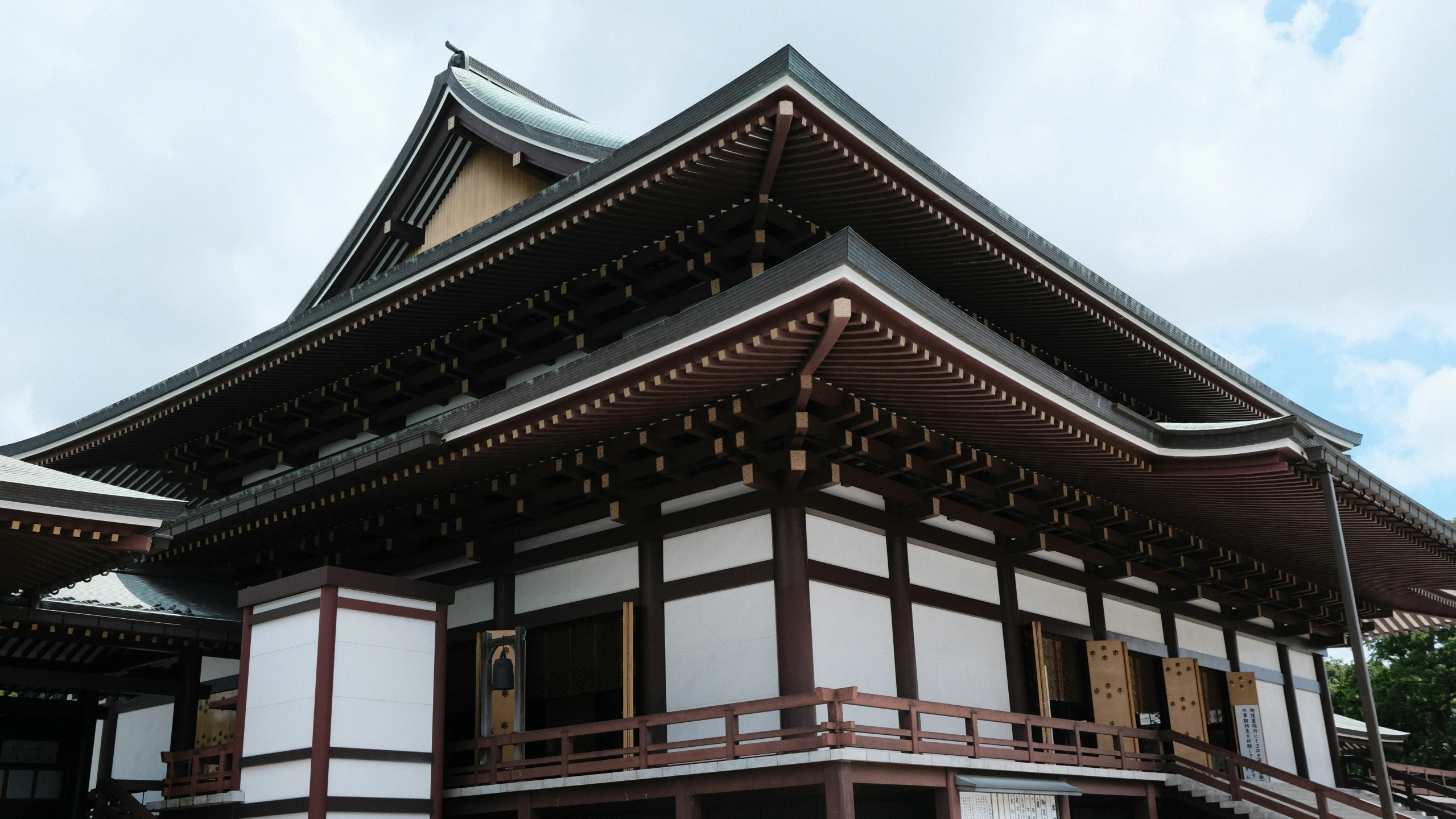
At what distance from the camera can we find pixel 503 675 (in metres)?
12.6

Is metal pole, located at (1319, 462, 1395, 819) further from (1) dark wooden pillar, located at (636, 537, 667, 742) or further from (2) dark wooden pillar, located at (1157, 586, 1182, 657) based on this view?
(1) dark wooden pillar, located at (636, 537, 667, 742)

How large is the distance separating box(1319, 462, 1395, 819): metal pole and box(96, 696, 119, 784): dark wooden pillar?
14.9 metres

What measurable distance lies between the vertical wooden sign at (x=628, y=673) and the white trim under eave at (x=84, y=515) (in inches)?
177

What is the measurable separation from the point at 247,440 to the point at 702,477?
883 cm

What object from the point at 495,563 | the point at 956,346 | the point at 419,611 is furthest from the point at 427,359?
the point at 956,346

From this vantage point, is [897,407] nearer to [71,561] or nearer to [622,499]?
[622,499]

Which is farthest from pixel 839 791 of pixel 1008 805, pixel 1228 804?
pixel 1228 804

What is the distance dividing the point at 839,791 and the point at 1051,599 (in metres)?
6.04

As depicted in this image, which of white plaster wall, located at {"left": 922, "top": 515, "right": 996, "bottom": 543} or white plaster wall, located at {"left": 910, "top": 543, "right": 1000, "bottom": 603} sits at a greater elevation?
white plaster wall, located at {"left": 922, "top": 515, "right": 996, "bottom": 543}

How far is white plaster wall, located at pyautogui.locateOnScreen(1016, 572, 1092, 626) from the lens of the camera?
1440cm

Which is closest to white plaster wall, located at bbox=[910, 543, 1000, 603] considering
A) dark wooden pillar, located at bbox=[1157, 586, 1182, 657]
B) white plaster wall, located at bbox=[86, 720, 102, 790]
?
dark wooden pillar, located at bbox=[1157, 586, 1182, 657]

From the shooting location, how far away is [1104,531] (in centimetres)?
1463

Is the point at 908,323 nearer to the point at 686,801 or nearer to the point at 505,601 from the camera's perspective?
the point at 686,801

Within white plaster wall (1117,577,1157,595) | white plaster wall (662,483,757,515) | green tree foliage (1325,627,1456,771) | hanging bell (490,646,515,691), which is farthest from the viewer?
green tree foliage (1325,627,1456,771)
